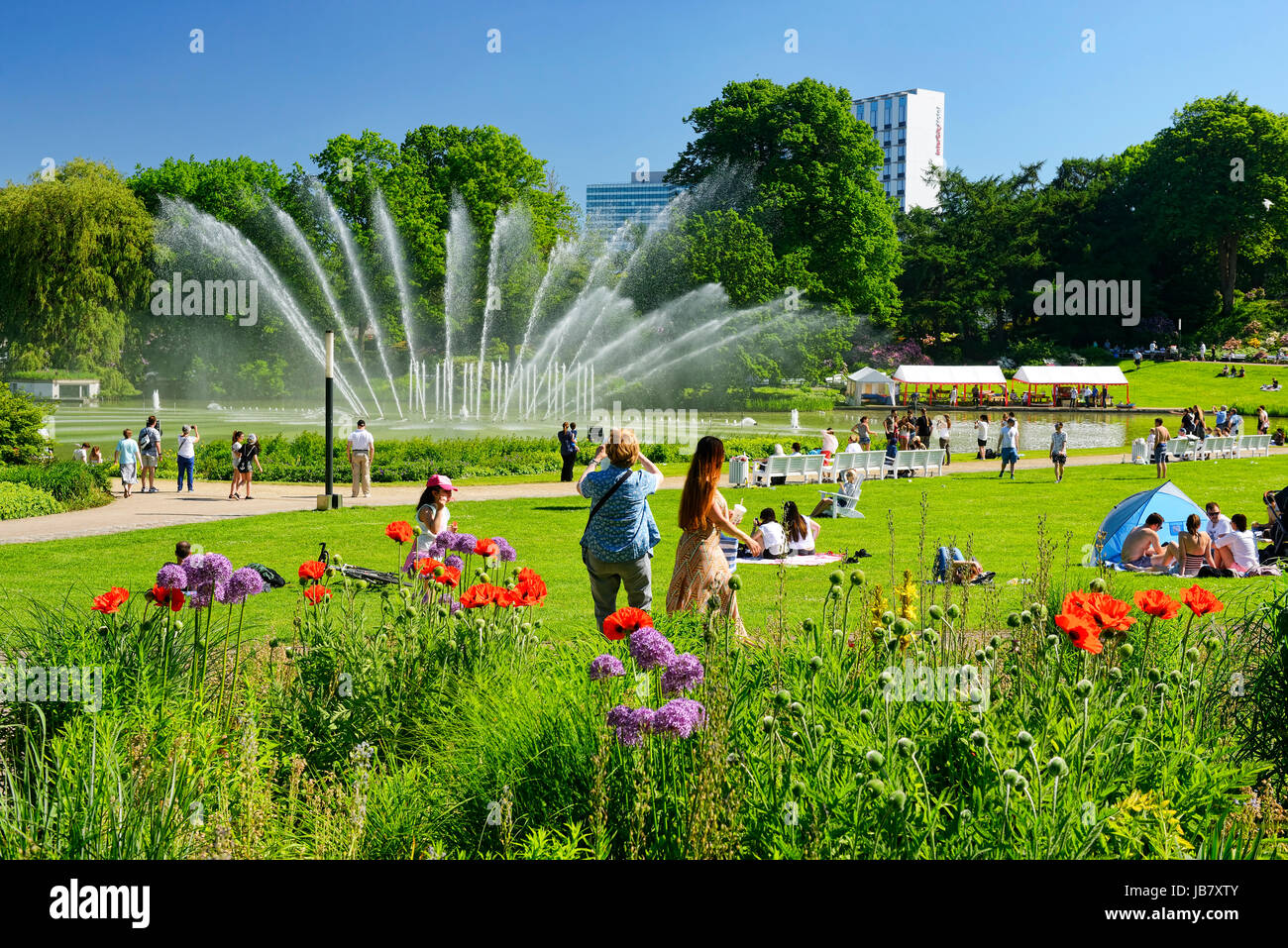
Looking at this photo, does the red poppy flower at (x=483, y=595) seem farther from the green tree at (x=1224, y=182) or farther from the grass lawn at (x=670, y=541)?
the green tree at (x=1224, y=182)

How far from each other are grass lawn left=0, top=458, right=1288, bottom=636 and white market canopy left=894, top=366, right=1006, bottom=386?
3295 cm

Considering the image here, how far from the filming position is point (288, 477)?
945 inches

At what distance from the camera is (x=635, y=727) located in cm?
318

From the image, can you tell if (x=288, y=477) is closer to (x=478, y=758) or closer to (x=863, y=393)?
(x=478, y=758)

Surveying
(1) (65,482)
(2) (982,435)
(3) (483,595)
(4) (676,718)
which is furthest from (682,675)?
(2) (982,435)

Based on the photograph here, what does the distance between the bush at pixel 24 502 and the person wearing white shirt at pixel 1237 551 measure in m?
17.4

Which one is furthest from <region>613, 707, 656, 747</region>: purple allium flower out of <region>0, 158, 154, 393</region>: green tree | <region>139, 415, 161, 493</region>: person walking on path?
<region>0, 158, 154, 393</region>: green tree

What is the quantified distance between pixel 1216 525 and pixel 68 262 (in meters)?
43.1

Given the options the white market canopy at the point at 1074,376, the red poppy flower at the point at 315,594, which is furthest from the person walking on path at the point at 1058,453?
the white market canopy at the point at 1074,376

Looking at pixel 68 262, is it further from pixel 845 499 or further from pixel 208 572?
pixel 208 572

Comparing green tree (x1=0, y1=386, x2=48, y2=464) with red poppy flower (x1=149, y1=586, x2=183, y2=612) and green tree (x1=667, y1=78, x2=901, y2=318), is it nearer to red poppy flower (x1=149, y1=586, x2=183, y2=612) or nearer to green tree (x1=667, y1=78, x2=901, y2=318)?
red poppy flower (x1=149, y1=586, x2=183, y2=612)

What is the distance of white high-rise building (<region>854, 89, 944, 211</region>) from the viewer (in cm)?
16138

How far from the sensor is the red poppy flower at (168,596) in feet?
15.6
